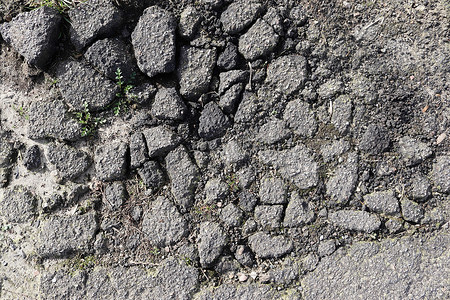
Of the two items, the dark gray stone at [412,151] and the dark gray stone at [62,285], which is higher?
the dark gray stone at [62,285]

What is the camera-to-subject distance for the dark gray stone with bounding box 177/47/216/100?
247cm

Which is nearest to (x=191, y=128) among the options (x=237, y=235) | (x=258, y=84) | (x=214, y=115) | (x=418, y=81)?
(x=214, y=115)

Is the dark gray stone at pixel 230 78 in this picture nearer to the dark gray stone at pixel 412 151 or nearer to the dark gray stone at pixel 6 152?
the dark gray stone at pixel 412 151

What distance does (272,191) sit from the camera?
2449 millimetres

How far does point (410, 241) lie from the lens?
2.36 metres

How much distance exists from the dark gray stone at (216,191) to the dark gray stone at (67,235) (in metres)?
0.76

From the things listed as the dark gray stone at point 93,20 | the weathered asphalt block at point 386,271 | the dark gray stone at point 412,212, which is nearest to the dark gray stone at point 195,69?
the dark gray stone at point 93,20

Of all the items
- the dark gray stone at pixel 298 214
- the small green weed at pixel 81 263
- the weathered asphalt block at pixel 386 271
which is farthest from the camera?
the small green weed at pixel 81 263

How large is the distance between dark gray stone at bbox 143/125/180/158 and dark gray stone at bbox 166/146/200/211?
46 millimetres

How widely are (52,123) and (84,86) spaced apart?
1.07 feet

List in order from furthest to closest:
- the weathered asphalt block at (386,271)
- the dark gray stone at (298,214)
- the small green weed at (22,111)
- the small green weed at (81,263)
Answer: the small green weed at (22,111), the small green weed at (81,263), the dark gray stone at (298,214), the weathered asphalt block at (386,271)

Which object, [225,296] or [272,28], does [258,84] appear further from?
[225,296]

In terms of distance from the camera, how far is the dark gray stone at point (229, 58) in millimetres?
2459

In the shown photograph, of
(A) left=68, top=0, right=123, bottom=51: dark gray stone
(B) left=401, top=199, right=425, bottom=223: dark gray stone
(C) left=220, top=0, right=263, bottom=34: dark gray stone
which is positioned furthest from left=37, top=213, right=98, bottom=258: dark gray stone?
(B) left=401, top=199, right=425, bottom=223: dark gray stone
